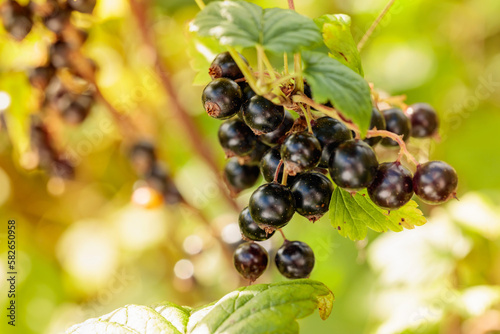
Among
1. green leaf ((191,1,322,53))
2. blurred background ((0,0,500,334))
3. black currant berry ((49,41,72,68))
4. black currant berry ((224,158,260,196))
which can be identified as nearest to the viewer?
green leaf ((191,1,322,53))

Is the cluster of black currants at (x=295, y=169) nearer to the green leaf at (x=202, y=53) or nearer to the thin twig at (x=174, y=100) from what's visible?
the green leaf at (x=202, y=53)

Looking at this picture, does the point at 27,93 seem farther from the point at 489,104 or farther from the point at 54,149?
the point at 489,104

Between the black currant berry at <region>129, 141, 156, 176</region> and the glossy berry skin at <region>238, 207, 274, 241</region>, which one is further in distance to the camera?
the black currant berry at <region>129, 141, 156, 176</region>

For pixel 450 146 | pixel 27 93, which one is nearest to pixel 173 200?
pixel 27 93

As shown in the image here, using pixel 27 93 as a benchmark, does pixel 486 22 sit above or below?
above

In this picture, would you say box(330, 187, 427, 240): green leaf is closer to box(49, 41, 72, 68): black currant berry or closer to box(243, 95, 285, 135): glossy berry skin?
box(243, 95, 285, 135): glossy berry skin

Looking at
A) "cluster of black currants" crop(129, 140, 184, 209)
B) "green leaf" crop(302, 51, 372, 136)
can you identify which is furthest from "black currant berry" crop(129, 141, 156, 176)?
"green leaf" crop(302, 51, 372, 136)
